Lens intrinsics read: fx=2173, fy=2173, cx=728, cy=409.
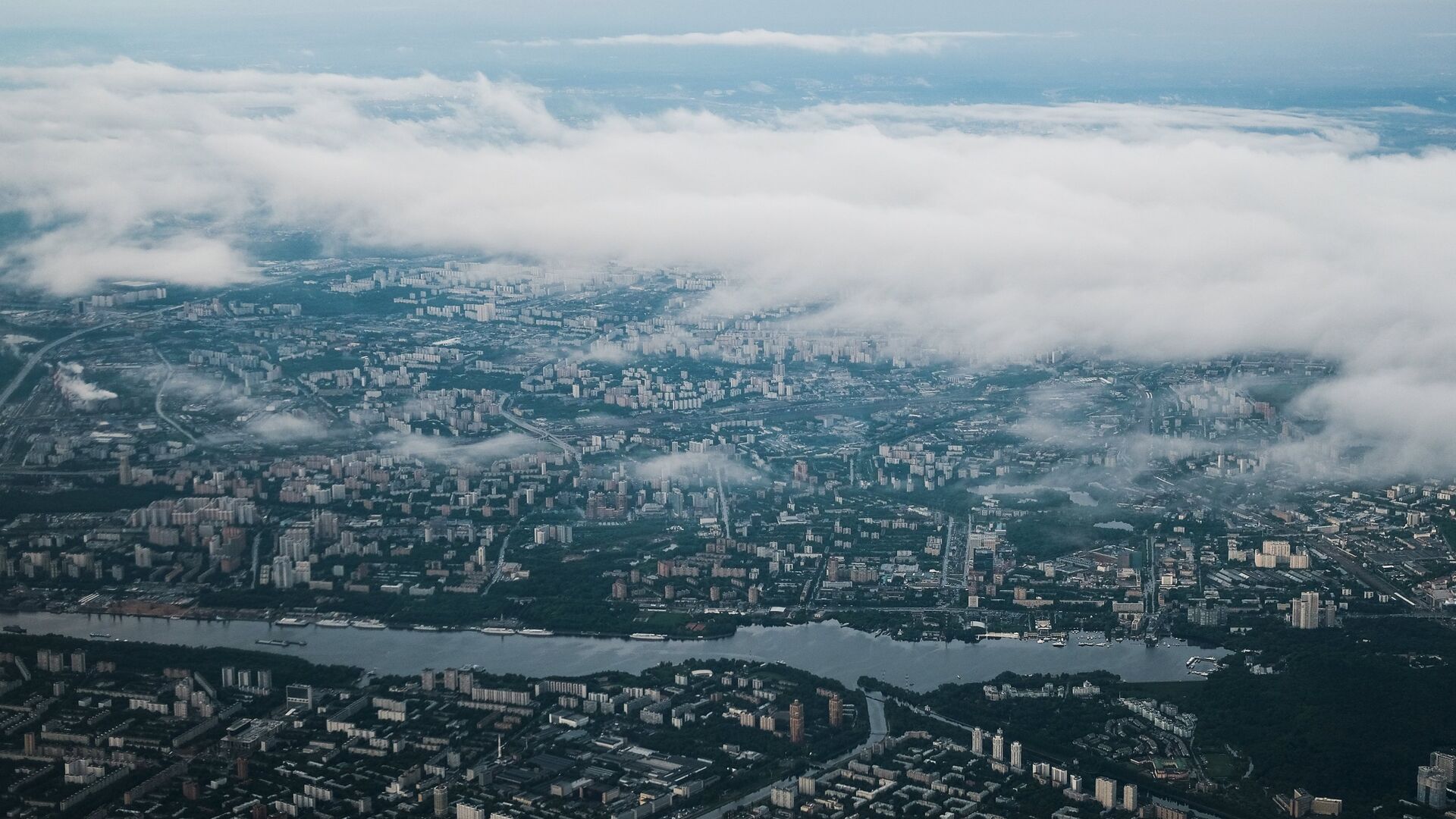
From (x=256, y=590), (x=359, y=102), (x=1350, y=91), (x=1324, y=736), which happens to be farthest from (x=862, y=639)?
(x=1350, y=91)

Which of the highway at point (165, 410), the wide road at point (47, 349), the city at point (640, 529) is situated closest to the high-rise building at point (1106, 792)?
the city at point (640, 529)

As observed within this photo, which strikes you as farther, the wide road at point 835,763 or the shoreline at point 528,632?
the shoreline at point 528,632

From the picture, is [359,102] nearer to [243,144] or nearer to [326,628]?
[243,144]

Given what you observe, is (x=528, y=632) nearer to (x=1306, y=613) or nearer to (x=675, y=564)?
(x=675, y=564)

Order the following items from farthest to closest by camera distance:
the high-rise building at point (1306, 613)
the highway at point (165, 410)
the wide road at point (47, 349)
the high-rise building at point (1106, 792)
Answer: the highway at point (165, 410), the wide road at point (47, 349), the high-rise building at point (1306, 613), the high-rise building at point (1106, 792)

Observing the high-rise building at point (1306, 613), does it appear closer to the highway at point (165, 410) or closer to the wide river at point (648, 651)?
the wide river at point (648, 651)

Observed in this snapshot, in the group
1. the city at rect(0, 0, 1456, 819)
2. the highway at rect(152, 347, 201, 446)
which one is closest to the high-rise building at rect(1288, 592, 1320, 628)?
the city at rect(0, 0, 1456, 819)
